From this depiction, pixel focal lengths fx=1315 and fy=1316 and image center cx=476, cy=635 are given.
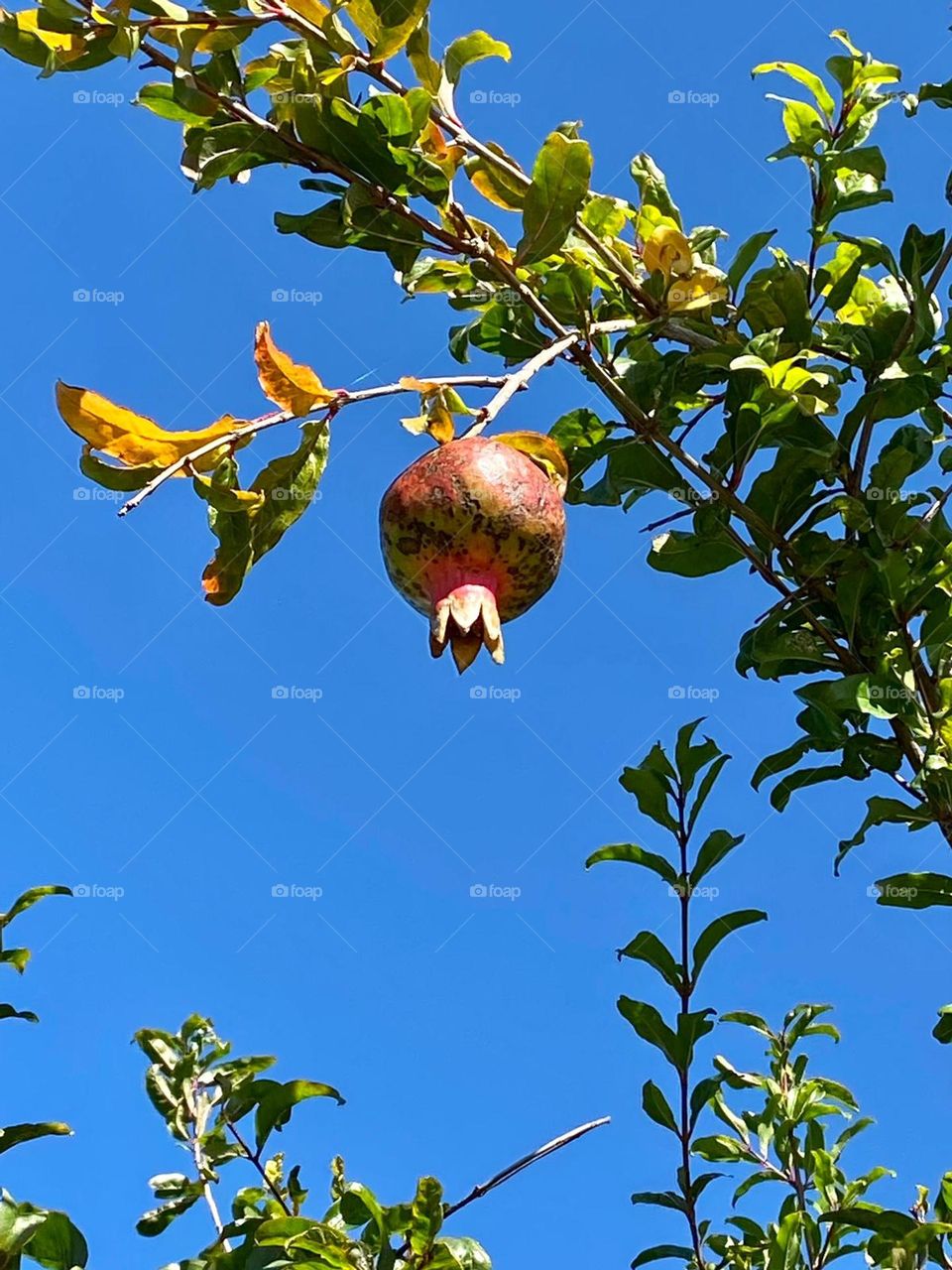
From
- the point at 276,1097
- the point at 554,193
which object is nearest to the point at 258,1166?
A: the point at 276,1097

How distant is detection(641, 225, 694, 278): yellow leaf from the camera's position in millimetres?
1739

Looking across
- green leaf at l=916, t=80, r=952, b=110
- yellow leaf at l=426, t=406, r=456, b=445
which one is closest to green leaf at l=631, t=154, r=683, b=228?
green leaf at l=916, t=80, r=952, b=110

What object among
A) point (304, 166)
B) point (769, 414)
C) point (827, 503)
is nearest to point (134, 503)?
point (304, 166)

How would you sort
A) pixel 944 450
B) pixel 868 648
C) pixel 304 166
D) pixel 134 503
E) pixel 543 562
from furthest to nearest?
1. pixel 944 450
2. pixel 868 648
3. pixel 304 166
4. pixel 543 562
5. pixel 134 503

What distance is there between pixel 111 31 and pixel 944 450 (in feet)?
4.12

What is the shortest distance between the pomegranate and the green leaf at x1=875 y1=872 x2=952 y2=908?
2.13 ft

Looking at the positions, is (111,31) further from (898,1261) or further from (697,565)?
(898,1261)

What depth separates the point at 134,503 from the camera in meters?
1.28

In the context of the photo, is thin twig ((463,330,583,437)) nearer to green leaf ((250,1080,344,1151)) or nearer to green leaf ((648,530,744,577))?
green leaf ((648,530,744,577))

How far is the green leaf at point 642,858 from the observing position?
1.89 metres

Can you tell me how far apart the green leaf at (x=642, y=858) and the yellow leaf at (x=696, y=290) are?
0.76 m

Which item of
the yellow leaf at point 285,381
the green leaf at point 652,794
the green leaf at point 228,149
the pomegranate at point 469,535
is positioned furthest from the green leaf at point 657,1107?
the green leaf at point 228,149

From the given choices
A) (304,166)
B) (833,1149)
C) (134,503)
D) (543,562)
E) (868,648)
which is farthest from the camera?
(833,1149)

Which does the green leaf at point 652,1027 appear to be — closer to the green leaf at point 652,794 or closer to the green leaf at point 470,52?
the green leaf at point 652,794
